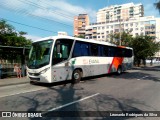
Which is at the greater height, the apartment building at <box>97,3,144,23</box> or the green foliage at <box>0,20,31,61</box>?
the apartment building at <box>97,3,144,23</box>

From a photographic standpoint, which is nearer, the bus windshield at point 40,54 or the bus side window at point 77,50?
the bus windshield at point 40,54

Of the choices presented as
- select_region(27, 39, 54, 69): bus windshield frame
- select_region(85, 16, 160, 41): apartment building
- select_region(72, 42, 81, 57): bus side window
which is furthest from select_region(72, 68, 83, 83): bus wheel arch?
select_region(85, 16, 160, 41): apartment building

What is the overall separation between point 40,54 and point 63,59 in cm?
145

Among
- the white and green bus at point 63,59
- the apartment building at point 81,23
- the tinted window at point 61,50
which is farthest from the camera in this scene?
the apartment building at point 81,23

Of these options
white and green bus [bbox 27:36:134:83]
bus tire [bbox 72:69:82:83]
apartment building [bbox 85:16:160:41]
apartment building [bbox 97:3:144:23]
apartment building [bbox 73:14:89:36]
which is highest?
apartment building [bbox 97:3:144:23]

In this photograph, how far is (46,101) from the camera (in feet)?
27.6

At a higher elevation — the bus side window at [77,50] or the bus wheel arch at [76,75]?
the bus side window at [77,50]

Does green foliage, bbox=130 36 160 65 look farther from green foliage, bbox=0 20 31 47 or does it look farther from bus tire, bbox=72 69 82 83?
bus tire, bbox=72 69 82 83

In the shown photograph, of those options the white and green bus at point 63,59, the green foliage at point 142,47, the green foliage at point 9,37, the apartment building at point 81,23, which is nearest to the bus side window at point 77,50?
the white and green bus at point 63,59

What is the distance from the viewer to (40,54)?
1278 cm

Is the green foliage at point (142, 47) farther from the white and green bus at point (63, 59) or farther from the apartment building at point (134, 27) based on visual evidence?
the apartment building at point (134, 27)

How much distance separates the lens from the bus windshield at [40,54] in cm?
1229

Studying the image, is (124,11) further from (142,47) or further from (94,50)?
(94,50)

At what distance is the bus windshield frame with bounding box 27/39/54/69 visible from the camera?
12.3m
